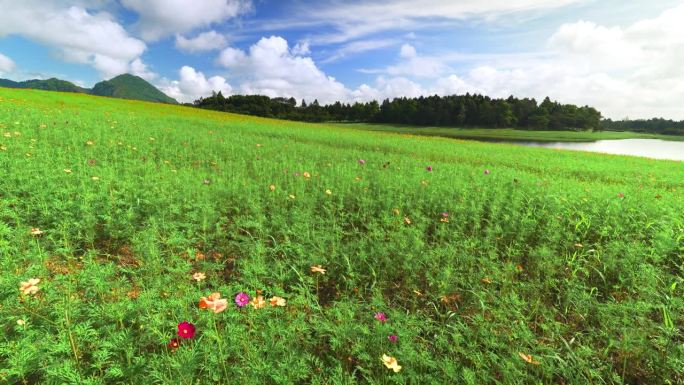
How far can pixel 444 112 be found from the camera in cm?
9538

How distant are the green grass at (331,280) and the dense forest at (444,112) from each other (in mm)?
93198

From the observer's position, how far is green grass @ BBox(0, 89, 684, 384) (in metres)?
2.14

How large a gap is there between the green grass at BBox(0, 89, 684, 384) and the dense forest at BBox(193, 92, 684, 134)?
93.2 m

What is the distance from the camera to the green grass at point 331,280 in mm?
2145

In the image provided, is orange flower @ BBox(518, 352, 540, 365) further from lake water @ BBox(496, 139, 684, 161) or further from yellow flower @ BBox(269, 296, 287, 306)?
lake water @ BBox(496, 139, 684, 161)

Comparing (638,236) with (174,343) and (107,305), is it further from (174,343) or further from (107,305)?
(107,305)

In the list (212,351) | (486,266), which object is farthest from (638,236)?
(212,351)

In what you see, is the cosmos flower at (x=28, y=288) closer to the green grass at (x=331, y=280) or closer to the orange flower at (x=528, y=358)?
the green grass at (x=331, y=280)

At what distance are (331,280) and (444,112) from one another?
100565 millimetres

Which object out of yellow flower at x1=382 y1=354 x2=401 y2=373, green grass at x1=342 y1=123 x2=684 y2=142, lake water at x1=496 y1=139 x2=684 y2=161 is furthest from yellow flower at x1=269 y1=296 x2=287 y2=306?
green grass at x1=342 y1=123 x2=684 y2=142

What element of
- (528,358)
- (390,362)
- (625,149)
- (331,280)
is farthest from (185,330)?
(625,149)

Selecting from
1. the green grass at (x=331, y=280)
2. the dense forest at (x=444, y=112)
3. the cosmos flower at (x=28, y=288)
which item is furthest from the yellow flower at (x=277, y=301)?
the dense forest at (x=444, y=112)

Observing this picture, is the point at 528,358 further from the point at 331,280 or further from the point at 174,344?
the point at 174,344

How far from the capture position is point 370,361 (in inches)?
89.0
